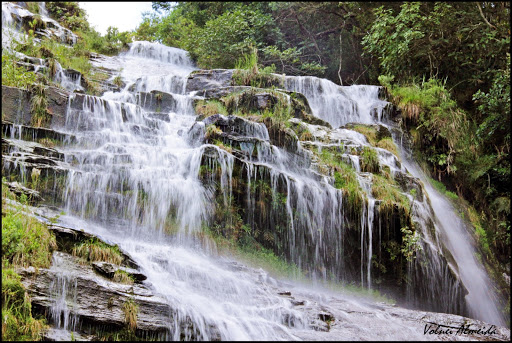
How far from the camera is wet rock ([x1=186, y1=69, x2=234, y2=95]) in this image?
11.9 meters

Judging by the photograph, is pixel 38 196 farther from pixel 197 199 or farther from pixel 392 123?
pixel 392 123

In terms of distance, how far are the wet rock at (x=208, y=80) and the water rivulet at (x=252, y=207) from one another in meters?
3.34

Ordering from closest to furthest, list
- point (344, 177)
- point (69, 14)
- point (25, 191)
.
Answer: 1. point (25, 191)
2. point (344, 177)
3. point (69, 14)

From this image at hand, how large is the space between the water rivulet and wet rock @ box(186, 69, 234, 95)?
3.34 m

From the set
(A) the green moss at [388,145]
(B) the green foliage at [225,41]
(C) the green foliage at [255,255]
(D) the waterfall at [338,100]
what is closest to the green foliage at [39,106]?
(C) the green foliage at [255,255]

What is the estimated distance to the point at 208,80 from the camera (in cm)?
1212

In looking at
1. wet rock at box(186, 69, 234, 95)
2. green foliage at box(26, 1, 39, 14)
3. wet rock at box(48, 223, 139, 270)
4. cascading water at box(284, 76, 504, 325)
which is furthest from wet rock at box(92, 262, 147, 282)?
green foliage at box(26, 1, 39, 14)

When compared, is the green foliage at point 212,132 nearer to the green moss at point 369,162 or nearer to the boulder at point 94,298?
the green moss at point 369,162

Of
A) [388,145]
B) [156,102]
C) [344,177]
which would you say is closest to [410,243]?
[344,177]

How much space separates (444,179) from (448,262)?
359 cm

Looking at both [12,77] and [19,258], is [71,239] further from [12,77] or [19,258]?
[12,77]

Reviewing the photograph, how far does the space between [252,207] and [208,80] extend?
6.35 m

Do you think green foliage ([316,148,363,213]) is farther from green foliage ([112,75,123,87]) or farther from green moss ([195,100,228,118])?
green foliage ([112,75,123,87])

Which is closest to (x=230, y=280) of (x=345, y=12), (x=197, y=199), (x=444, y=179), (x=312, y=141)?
(x=197, y=199)
